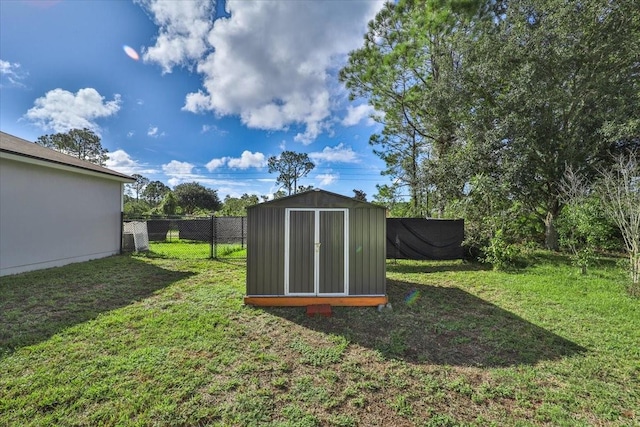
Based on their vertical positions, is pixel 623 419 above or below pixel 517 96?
below

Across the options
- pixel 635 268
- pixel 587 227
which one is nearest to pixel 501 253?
pixel 587 227

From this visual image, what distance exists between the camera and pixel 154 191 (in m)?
41.7

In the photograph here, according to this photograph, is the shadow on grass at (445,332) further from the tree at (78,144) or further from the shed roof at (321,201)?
the tree at (78,144)

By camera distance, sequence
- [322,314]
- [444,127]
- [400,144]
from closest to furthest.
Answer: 1. [322,314]
2. [444,127]
3. [400,144]

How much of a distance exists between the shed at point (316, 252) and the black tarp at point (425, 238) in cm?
408

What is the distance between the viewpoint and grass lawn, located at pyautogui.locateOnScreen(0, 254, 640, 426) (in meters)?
1.94

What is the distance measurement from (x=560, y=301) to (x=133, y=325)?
21.1 ft

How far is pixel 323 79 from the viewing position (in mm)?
11008

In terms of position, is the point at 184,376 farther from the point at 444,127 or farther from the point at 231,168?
the point at 231,168

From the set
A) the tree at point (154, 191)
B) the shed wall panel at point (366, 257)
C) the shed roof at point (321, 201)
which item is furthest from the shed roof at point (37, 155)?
the tree at point (154, 191)

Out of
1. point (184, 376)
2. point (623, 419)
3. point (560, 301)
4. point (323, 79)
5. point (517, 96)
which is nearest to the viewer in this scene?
point (623, 419)

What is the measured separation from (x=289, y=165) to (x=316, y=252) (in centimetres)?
3375

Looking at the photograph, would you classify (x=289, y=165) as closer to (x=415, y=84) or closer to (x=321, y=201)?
(x=415, y=84)

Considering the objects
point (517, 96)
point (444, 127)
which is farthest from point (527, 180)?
point (444, 127)
